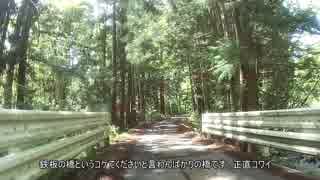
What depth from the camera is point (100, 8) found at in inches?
1083

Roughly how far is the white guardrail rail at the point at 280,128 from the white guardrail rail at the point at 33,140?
3767mm

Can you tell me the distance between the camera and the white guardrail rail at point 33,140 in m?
4.64

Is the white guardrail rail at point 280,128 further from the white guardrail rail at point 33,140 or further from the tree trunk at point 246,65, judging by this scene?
the white guardrail rail at point 33,140

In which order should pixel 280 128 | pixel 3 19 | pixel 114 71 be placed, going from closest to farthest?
pixel 280 128, pixel 3 19, pixel 114 71

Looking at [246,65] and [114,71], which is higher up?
[114,71]

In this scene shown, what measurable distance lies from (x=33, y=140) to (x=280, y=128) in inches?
188

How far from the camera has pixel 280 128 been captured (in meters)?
8.19

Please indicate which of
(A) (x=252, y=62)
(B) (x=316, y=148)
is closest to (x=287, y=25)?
(A) (x=252, y=62)

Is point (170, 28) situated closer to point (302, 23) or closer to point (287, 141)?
point (302, 23)

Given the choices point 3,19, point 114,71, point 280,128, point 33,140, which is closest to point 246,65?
point 280,128

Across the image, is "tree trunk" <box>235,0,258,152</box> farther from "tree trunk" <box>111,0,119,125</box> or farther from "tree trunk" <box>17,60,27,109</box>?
"tree trunk" <box>111,0,119,125</box>

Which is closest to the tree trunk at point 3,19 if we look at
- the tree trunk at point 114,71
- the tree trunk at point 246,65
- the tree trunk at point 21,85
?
the tree trunk at point 21,85

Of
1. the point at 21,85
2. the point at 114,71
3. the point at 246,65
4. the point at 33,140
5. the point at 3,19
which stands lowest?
the point at 33,140

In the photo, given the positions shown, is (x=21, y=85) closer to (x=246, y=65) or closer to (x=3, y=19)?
(x=3, y=19)
